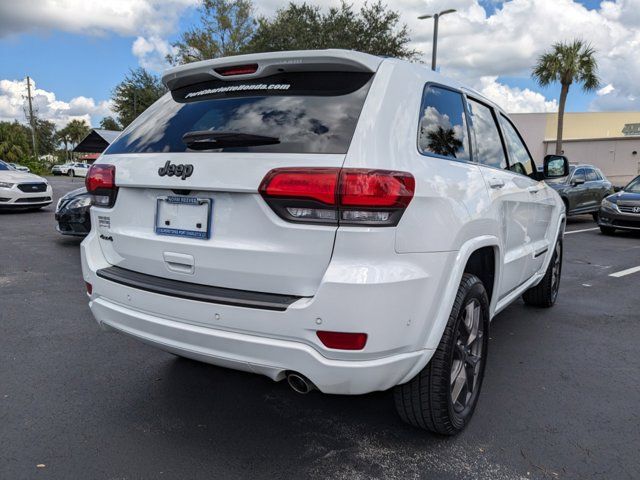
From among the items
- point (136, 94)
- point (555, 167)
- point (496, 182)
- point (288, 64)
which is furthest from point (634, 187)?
point (136, 94)

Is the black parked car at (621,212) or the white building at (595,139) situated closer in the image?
the black parked car at (621,212)

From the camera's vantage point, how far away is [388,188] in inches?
82.0

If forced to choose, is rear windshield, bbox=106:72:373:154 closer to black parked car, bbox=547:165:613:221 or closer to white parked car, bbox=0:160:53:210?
black parked car, bbox=547:165:613:221

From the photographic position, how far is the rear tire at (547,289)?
5.07 m

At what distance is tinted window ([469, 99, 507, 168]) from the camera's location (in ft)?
10.6

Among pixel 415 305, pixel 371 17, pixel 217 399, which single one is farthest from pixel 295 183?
pixel 371 17

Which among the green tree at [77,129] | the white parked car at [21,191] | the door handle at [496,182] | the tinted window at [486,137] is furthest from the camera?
the green tree at [77,129]

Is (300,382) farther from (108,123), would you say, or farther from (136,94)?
(108,123)

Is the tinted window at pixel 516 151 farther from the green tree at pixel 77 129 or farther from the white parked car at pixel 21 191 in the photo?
the green tree at pixel 77 129

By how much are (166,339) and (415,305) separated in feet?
3.85

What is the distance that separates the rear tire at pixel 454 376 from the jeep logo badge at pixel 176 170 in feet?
4.57

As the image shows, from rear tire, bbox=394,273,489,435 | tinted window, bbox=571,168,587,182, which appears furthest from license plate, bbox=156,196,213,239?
tinted window, bbox=571,168,587,182

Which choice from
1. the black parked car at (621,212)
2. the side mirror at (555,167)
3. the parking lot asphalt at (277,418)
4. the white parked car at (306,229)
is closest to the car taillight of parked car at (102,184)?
the white parked car at (306,229)

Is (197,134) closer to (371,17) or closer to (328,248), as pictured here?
(328,248)
